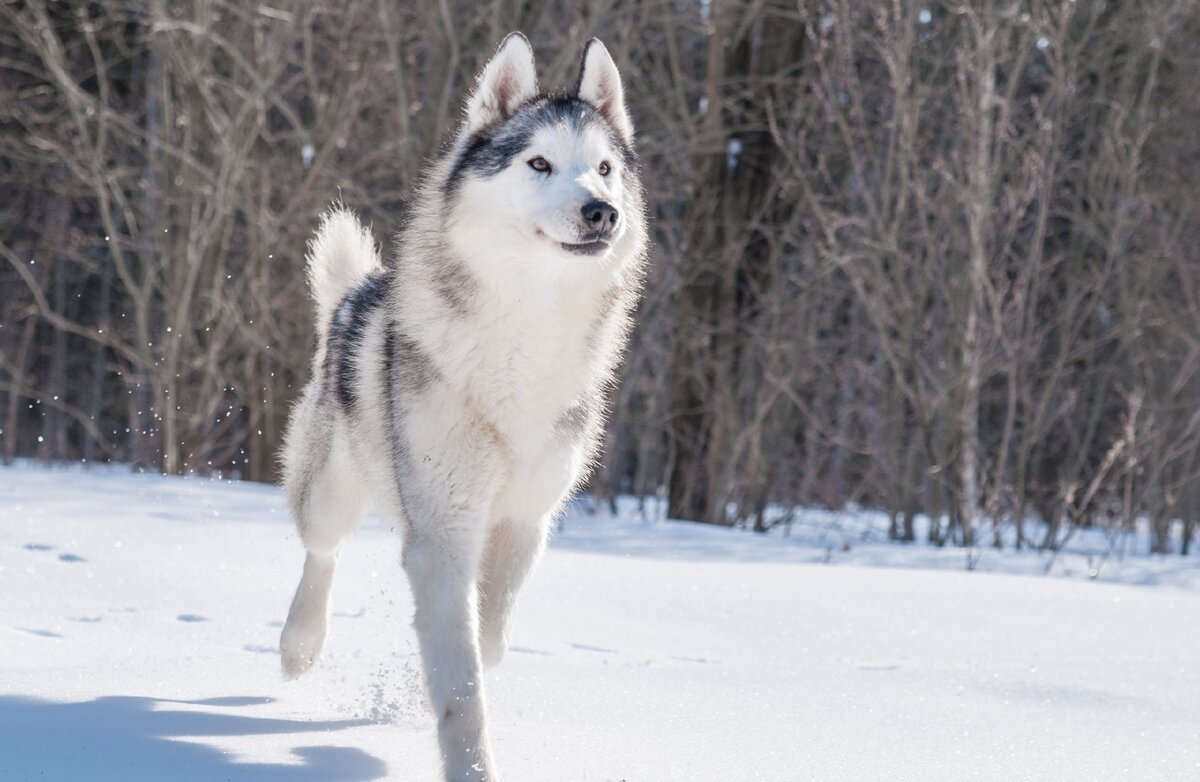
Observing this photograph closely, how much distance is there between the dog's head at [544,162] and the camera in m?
2.75

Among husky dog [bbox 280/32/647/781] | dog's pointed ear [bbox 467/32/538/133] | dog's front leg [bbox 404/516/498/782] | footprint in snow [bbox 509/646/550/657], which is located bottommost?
footprint in snow [bbox 509/646/550/657]

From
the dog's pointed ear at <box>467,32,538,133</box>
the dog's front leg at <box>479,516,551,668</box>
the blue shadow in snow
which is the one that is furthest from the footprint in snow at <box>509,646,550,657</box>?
the dog's pointed ear at <box>467,32,538,133</box>

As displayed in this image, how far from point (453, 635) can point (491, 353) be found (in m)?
0.67

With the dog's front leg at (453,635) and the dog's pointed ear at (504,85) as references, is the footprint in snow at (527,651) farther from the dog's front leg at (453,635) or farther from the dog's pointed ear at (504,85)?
the dog's pointed ear at (504,85)

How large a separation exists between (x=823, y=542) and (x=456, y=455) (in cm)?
569

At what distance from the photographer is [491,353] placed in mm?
2855

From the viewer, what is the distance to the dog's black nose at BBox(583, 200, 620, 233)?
8.89 ft

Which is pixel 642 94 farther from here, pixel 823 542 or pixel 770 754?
pixel 770 754

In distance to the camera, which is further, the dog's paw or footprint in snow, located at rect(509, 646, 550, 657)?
footprint in snow, located at rect(509, 646, 550, 657)

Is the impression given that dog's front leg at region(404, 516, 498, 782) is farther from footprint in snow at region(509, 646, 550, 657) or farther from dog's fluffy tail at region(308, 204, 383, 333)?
dog's fluffy tail at region(308, 204, 383, 333)

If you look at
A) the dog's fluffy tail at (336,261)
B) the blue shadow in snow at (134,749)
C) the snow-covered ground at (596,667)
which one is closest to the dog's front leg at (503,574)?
the snow-covered ground at (596,667)

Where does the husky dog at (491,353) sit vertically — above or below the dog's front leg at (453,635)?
above

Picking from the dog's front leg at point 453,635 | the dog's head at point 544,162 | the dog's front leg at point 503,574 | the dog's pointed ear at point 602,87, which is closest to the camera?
the dog's front leg at point 453,635

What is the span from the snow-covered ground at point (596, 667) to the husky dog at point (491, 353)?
328 mm
